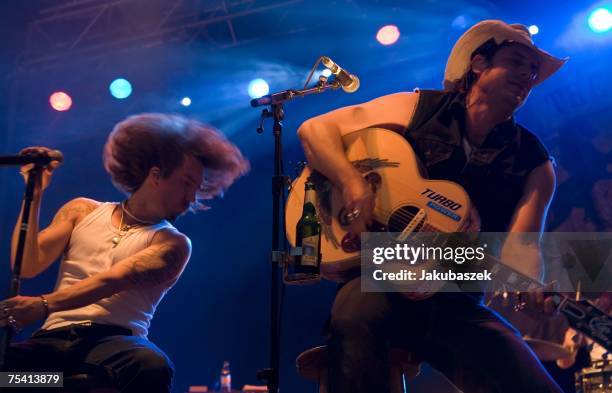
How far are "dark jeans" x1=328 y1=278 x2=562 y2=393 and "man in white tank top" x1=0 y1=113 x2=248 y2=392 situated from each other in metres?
0.86

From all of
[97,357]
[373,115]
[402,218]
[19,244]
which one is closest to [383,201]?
[402,218]

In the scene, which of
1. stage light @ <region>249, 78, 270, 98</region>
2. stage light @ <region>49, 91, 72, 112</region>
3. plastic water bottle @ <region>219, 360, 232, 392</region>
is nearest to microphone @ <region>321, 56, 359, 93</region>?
stage light @ <region>249, 78, 270, 98</region>

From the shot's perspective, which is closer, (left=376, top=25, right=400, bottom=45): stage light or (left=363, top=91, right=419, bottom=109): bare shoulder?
(left=363, top=91, right=419, bottom=109): bare shoulder

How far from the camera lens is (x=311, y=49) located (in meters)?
6.86

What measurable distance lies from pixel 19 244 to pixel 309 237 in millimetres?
1244

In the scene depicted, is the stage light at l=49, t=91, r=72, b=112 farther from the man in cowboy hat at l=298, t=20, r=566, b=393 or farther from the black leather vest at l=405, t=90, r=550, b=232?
the black leather vest at l=405, t=90, r=550, b=232

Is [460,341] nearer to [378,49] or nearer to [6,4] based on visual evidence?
[378,49]

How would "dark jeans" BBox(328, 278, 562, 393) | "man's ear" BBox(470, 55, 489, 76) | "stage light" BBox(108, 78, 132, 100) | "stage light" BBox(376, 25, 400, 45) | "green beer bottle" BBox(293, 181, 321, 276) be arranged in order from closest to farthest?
"dark jeans" BBox(328, 278, 562, 393) → "green beer bottle" BBox(293, 181, 321, 276) → "man's ear" BBox(470, 55, 489, 76) → "stage light" BBox(376, 25, 400, 45) → "stage light" BBox(108, 78, 132, 100)

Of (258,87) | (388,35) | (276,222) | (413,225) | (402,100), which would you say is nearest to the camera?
(413,225)

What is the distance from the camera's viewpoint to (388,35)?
6.63 m

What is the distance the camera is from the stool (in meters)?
2.63

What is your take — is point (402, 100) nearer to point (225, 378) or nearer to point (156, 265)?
point (156, 265)

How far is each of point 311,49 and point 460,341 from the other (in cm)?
489

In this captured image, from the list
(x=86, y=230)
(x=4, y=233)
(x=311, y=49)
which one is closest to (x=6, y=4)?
(x=4, y=233)
